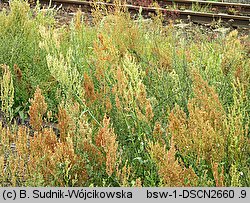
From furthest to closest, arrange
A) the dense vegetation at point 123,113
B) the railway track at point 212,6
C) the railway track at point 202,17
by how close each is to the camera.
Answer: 1. the railway track at point 212,6
2. the railway track at point 202,17
3. the dense vegetation at point 123,113

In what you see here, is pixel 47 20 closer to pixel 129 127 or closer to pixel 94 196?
pixel 129 127

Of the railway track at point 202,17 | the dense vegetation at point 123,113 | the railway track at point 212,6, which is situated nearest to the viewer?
the dense vegetation at point 123,113

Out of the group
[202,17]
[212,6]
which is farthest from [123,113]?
[212,6]

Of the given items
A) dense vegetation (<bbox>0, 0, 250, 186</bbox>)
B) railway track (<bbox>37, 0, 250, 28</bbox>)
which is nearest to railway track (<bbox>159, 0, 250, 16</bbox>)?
Result: railway track (<bbox>37, 0, 250, 28</bbox>)

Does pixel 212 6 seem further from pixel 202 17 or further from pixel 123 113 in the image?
pixel 123 113

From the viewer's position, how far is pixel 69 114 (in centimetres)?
377

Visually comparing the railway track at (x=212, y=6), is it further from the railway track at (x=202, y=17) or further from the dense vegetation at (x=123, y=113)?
the dense vegetation at (x=123, y=113)

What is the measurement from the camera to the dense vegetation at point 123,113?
3377 millimetres

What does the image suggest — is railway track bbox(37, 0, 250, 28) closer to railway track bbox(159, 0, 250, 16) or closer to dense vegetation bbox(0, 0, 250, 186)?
railway track bbox(159, 0, 250, 16)

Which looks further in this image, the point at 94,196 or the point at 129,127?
the point at 129,127

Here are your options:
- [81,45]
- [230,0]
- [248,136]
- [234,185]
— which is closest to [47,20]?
[81,45]

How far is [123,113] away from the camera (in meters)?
4.11

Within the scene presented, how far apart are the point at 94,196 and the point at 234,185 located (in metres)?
0.78

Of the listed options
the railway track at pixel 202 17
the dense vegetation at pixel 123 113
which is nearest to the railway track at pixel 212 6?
the railway track at pixel 202 17
